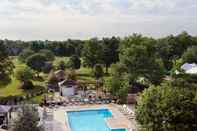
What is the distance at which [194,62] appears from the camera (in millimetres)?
41531

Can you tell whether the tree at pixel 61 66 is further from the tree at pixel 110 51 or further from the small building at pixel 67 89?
the small building at pixel 67 89

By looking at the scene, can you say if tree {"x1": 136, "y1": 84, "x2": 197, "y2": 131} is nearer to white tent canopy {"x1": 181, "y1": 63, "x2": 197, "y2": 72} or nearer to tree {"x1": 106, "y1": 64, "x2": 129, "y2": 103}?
tree {"x1": 106, "y1": 64, "x2": 129, "y2": 103}

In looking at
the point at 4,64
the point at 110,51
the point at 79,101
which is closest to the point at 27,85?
the point at 4,64

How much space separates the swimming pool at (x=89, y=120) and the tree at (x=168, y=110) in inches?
245

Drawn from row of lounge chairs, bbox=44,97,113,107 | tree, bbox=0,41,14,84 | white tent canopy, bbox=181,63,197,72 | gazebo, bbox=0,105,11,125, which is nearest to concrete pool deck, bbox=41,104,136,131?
row of lounge chairs, bbox=44,97,113,107

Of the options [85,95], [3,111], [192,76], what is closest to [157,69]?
[192,76]

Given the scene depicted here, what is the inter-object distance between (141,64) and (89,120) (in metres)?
9.58

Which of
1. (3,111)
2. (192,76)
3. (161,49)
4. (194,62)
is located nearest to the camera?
(3,111)

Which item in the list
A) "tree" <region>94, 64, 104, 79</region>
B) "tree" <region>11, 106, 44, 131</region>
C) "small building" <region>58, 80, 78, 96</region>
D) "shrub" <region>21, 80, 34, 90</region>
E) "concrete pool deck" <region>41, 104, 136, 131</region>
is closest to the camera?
"tree" <region>11, 106, 44, 131</region>

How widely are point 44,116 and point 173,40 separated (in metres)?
27.6

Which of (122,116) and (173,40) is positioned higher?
(173,40)

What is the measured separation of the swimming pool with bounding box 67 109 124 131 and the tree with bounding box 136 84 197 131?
621 cm

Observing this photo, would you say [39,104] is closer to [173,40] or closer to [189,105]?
[189,105]

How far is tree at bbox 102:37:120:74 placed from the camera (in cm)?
4228
